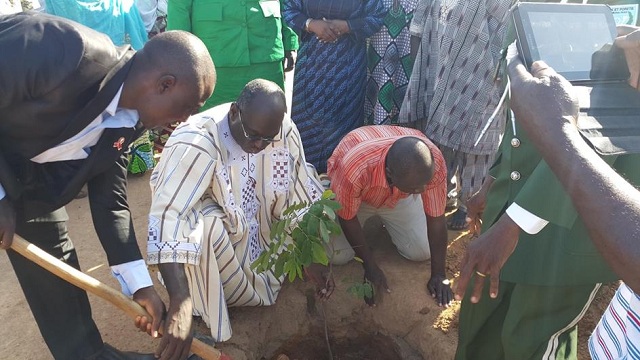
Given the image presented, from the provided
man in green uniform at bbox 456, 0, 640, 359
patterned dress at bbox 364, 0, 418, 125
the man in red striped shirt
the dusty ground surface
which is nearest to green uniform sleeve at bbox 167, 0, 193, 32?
patterned dress at bbox 364, 0, 418, 125

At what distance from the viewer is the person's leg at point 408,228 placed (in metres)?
3.09

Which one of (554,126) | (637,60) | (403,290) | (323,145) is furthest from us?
(323,145)

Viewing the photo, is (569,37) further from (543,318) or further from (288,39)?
(288,39)

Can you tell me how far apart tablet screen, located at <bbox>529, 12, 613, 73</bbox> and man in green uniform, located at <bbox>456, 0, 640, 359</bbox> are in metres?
0.29

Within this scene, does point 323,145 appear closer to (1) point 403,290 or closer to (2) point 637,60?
(1) point 403,290

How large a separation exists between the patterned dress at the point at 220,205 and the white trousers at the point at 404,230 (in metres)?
0.53

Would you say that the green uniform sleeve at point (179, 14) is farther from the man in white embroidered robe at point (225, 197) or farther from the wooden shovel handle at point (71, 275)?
the wooden shovel handle at point (71, 275)

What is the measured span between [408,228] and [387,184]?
1.76 ft

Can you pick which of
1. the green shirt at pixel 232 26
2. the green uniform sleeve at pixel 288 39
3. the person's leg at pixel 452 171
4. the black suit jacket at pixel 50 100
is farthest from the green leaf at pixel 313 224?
the green uniform sleeve at pixel 288 39

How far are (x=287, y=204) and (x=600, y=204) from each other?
1.79m

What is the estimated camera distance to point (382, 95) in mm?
3543

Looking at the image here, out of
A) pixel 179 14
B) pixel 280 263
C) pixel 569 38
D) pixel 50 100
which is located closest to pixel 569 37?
pixel 569 38

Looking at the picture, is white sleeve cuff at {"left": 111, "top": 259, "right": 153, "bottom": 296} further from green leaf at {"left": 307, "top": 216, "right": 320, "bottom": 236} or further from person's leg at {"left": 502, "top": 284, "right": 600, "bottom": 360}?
person's leg at {"left": 502, "top": 284, "right": 600, "bottom": 360}

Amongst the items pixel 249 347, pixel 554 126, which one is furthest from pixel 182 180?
pixel 554 126
